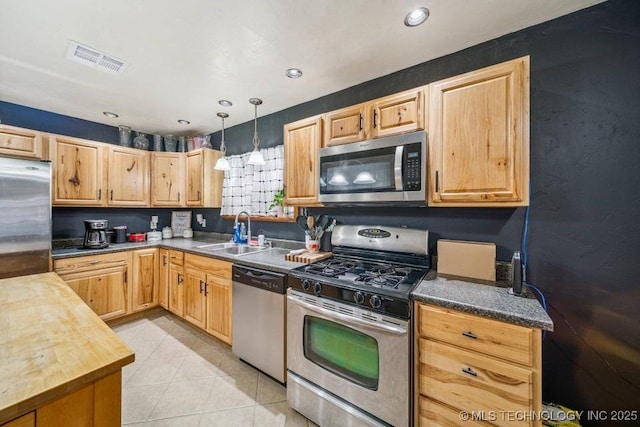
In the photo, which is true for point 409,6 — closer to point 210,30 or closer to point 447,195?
point 447,195

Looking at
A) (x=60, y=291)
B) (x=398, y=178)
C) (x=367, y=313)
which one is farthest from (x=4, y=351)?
(x=398, y=178)

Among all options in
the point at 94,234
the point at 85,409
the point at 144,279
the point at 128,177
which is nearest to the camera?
the point at 85,409

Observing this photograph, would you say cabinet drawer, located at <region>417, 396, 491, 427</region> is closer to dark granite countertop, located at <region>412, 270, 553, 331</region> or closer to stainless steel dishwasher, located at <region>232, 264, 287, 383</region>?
dark granite countertop, located at <region>412, 270, 553, 331</region>

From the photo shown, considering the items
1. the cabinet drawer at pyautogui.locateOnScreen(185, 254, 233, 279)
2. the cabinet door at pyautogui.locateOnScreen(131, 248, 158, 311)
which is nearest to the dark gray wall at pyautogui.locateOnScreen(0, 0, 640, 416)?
the cabinet drawer at pyautogui.locateOnScreen(185, 254, 233, 279)

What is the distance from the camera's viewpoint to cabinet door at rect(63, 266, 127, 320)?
8.64ft

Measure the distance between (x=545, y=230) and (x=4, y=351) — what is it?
2623mm

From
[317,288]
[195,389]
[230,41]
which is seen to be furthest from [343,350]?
[230,41]

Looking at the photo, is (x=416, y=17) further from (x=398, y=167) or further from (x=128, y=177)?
(x=128, y=177)

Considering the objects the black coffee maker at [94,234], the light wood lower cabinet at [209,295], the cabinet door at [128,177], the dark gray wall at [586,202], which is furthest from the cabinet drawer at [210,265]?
the dark gray wall at [586,202]

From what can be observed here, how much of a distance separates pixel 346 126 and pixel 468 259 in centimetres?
130

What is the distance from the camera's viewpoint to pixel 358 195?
6.08 feet

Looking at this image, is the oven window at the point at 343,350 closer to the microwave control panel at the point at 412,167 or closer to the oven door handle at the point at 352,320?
the oven door handle at the point at 352,320

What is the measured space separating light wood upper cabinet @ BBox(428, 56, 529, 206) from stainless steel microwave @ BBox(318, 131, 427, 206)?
10 centimetres

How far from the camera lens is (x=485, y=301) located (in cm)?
124
